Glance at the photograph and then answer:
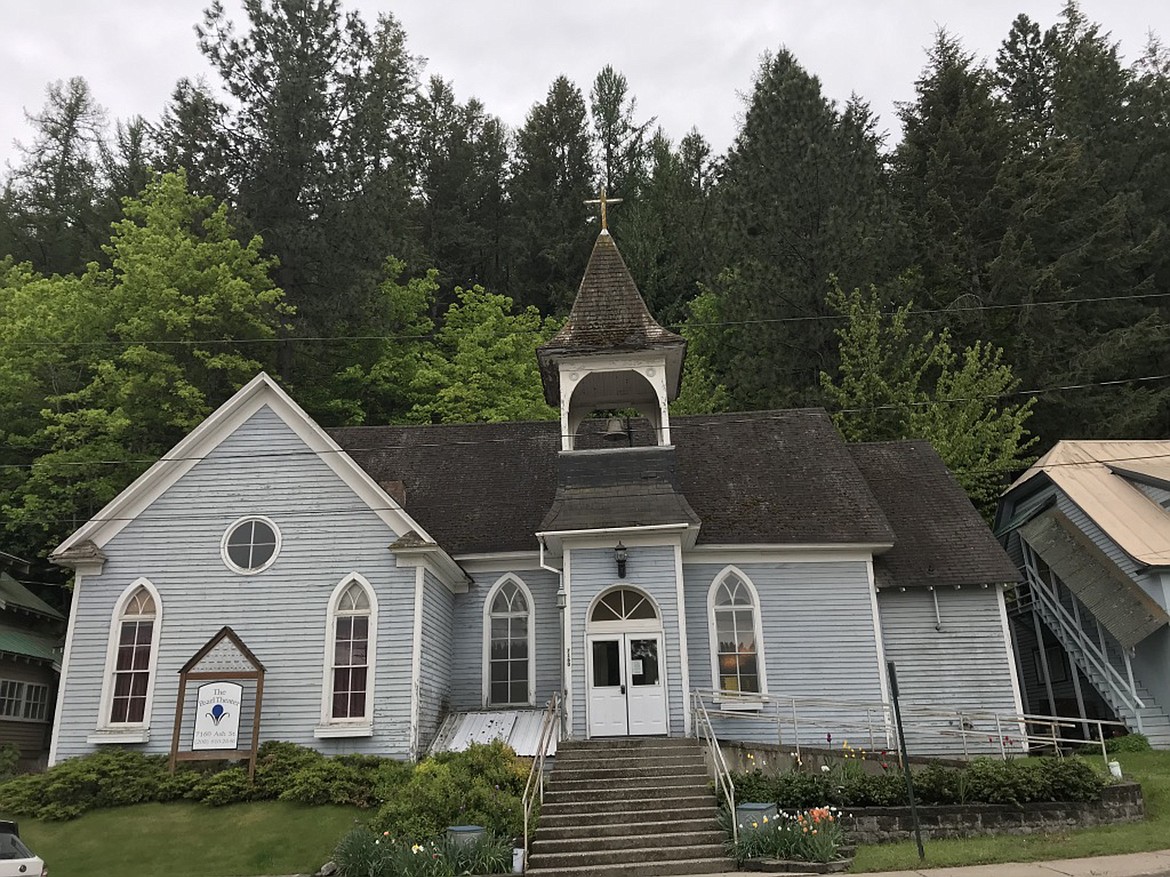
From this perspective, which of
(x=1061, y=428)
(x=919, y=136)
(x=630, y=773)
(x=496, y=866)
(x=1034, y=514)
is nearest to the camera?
(x=496, y=866)

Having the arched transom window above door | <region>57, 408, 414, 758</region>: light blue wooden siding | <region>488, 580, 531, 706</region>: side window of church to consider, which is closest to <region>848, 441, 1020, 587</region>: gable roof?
the arched transom window above door

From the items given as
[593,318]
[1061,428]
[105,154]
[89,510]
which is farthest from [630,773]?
[105,154]

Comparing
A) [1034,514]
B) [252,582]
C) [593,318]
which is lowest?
[252,582]

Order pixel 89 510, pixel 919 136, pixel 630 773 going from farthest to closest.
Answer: pixel 919 136, pixel 89 510, pixel 630 773

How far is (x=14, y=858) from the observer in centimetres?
1000

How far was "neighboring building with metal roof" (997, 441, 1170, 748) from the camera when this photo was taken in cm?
2016

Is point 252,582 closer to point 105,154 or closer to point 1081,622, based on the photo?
point 1081,622

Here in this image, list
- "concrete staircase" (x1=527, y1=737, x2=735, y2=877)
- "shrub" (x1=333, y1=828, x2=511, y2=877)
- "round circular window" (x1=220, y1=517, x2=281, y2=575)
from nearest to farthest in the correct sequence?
1. "shrub" (x1=333, y1=828, x2=511, y2=877)
2. "concrete staircase" (x1=527, y1=737, x2=735, y2=877)
3. "round circular window" (x1=220, y1=517, x2=281, y2=575)

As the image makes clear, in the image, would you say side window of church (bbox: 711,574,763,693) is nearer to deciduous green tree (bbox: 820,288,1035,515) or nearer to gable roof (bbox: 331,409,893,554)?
gable roof (bbox: 331,409,893,554)

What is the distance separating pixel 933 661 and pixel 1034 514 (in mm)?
9287

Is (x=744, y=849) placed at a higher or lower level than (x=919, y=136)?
lower

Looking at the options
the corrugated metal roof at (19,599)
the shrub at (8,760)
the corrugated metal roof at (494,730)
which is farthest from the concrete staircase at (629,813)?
the corrugated metal roof at (19,599)

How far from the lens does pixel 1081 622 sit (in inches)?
926

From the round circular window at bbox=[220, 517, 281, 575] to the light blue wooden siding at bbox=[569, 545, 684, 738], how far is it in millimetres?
5715
